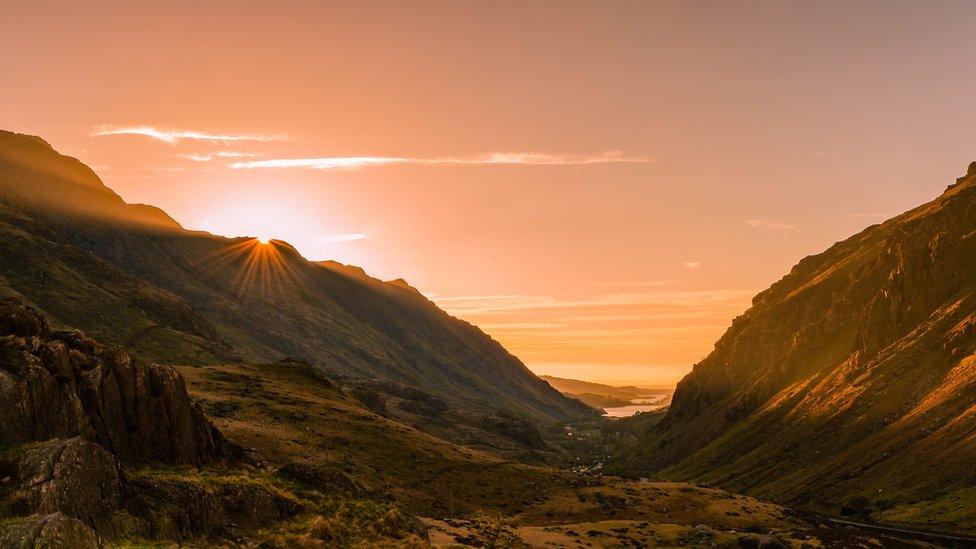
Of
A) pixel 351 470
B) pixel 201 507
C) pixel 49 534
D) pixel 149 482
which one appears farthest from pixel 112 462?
pixel 351 470

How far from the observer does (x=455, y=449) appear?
149 m

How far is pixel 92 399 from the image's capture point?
42938mm

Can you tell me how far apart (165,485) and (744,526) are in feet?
331

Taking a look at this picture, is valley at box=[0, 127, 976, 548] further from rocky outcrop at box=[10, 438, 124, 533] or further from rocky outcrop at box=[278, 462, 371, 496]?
rocky outcrop at box=[278, 462, 371, 496]

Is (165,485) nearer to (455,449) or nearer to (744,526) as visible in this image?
(744,526)

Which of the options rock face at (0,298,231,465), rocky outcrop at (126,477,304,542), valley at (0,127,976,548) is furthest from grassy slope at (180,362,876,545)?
rock face at (0,298,231,465)

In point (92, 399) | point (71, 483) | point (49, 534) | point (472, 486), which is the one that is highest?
point (92, 399)

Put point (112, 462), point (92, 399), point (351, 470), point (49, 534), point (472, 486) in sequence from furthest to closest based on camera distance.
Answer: point (472, 486), point (351, 470), point (92, 399), point (112, 462), point (49, 534)

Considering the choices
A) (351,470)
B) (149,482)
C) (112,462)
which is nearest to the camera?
(112,462)

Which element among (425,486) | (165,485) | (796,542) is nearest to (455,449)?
(425,486)

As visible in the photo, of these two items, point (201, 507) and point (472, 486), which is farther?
point (472, 486)

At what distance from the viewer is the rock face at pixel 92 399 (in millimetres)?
38031

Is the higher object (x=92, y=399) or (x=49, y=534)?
(x=92, y=399)

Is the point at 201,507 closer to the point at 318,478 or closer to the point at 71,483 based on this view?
the point at 71,483
